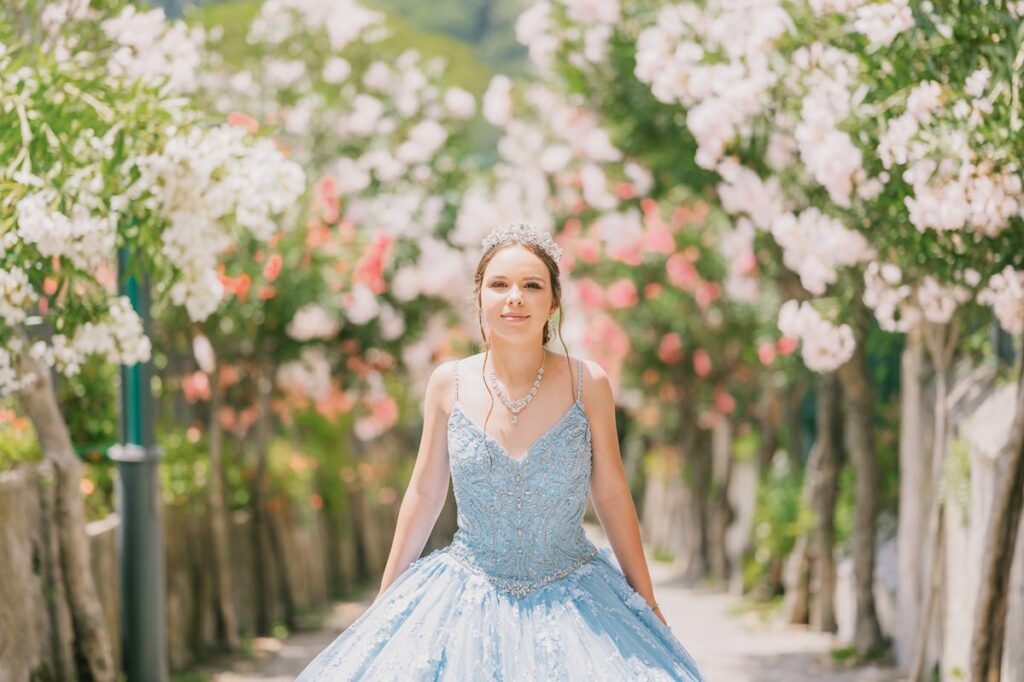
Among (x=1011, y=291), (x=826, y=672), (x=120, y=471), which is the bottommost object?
(x=826, y=672)

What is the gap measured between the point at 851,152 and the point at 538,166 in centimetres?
811

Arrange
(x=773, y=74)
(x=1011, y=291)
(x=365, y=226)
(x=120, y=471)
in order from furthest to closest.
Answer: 1. (x=365, y=226)
2. (x=120, y=471)
3. (x=773, y=74)
4. (x=1011, y=291)

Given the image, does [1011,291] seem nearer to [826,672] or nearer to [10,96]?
[10,96]

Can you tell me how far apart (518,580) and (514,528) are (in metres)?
0.15

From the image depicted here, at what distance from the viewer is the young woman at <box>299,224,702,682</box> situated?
4.21 m

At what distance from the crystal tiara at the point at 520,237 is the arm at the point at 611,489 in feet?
1.21

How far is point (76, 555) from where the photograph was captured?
7.41m

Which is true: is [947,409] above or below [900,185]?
below

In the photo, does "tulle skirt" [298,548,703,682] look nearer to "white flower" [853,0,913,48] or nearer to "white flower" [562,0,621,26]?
"white flower" [853,0,913,48]

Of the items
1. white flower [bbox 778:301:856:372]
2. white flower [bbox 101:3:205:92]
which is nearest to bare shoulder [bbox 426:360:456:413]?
white flower [bbox 101:3:205:92]

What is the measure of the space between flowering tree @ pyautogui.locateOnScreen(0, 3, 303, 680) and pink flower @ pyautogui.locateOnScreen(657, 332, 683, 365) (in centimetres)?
1095

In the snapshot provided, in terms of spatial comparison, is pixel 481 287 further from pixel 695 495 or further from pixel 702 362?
pixel 695 495

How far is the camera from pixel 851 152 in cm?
631

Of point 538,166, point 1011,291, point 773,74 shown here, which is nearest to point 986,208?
point 1011,291
